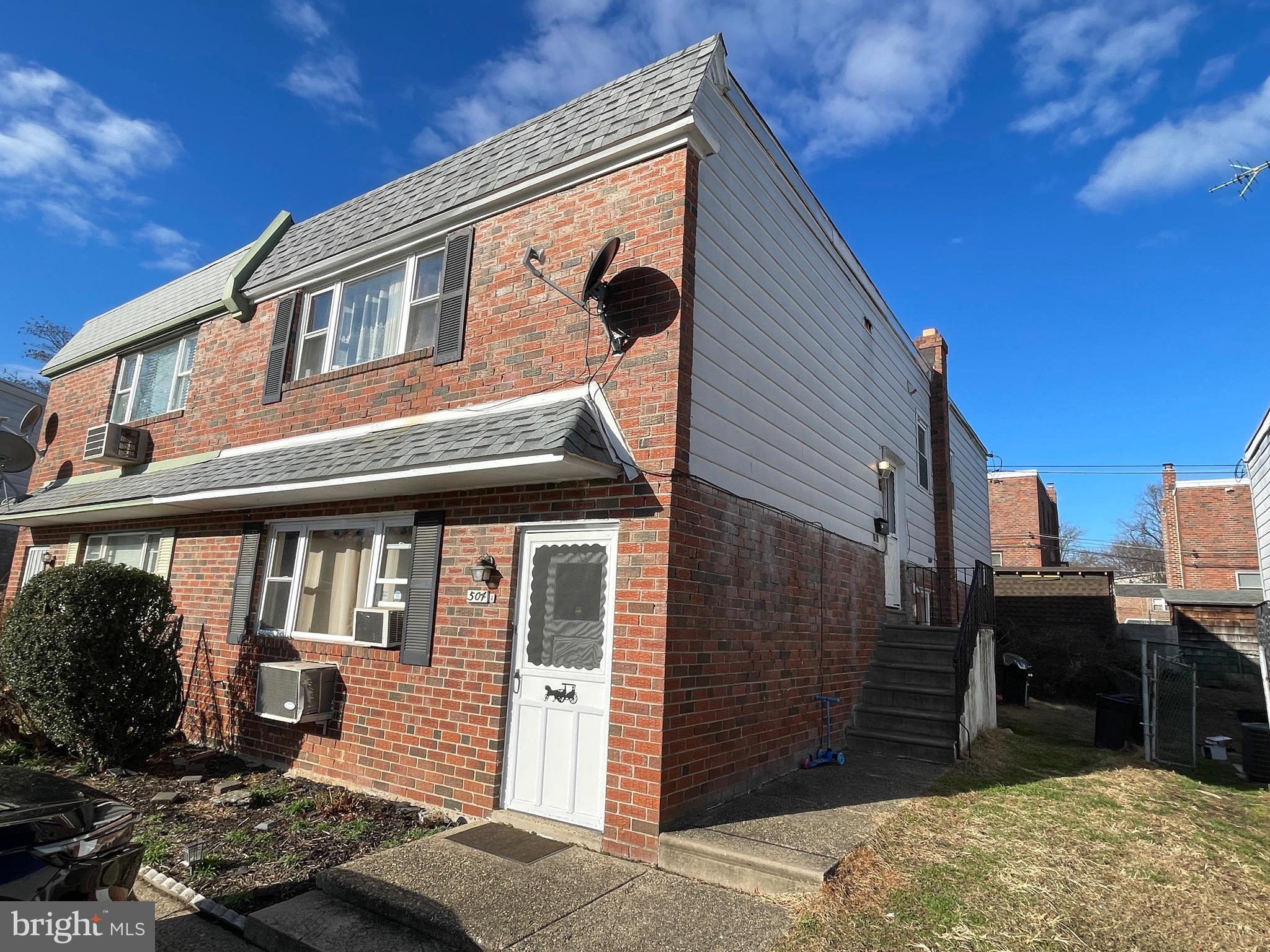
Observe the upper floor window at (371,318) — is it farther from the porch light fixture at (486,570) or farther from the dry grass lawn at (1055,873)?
the dry grass lawn at (1055,873)

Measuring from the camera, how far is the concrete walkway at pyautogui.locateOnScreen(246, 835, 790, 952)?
13.0ft

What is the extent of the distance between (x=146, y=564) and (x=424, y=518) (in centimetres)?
621

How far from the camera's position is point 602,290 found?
611 cm

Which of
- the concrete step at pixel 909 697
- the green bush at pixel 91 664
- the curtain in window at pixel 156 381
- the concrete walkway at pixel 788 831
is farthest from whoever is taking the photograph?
the curtain in window at pixel 156 381

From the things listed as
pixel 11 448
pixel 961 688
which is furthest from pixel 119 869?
pixel 11 448

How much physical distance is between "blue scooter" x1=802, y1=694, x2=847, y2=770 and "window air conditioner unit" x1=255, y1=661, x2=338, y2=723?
5.01m

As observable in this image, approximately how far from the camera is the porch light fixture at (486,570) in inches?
245

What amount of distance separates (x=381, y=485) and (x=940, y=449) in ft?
38.2

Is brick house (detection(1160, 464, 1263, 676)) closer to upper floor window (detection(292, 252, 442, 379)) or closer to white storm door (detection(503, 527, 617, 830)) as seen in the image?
white storm door (detection(503, 527, 617, 830))

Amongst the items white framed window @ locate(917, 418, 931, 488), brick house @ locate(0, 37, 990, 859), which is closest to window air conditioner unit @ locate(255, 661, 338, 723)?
brick house @ locate(0, 37, 990, 859)

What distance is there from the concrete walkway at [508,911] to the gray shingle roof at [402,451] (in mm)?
2911

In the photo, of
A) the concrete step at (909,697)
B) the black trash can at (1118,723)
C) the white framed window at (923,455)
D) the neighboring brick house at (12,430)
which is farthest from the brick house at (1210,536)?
the neighboring brick house at (12,430)

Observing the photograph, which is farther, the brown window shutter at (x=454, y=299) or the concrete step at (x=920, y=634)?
the concrete step at (x=920, y=634)

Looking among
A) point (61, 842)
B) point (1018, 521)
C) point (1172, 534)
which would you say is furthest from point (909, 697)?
point (1172, 534)
